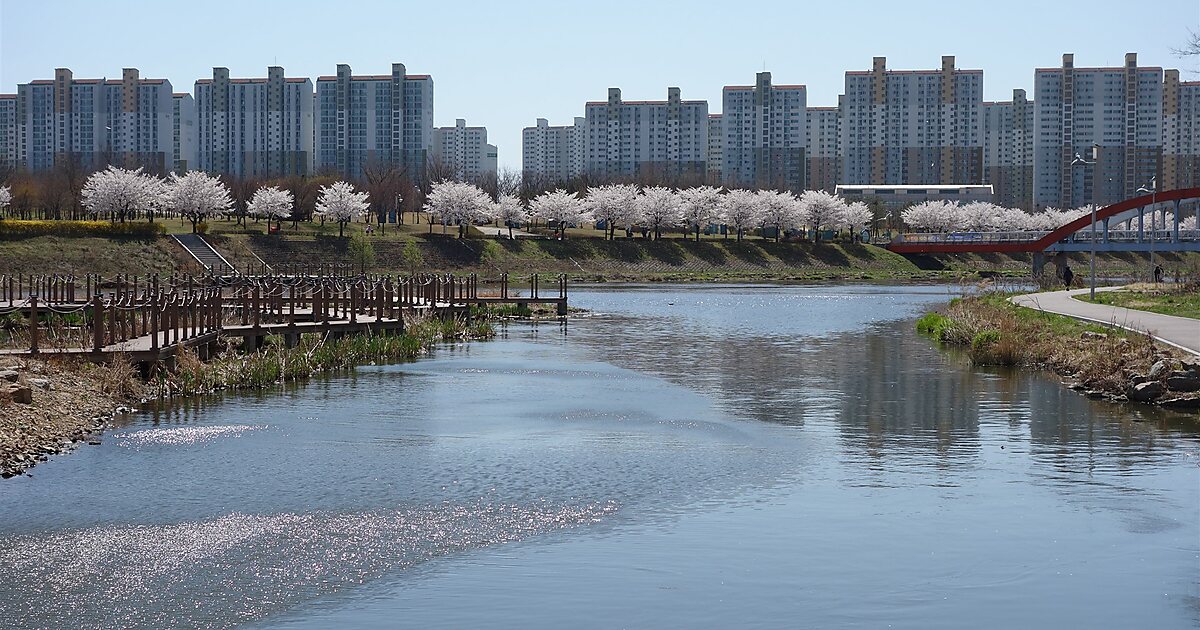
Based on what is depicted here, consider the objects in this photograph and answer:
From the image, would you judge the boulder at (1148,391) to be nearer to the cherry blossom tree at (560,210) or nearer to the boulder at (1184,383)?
the boulder at (1184,383)

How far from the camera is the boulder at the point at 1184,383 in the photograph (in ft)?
82.3

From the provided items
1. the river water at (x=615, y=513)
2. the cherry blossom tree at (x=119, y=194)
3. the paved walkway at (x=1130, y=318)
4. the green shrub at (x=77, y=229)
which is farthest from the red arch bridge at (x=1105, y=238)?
the cherry blossom tree at (x=119, y=194)

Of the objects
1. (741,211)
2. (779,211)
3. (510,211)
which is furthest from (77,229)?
(779,211)

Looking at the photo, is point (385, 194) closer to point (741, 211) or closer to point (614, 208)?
point (614, 208)

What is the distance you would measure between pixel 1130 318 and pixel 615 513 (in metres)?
24.7

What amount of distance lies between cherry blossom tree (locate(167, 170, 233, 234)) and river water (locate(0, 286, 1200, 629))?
7666cm

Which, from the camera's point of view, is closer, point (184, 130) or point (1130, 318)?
point (1130, 318)

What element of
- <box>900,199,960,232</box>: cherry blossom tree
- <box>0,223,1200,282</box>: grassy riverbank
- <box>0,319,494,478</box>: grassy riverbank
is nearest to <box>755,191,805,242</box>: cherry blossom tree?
<box>0,223,1200,282</box>: grassy riverbank

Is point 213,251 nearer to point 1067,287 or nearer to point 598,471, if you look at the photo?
point 1067,287

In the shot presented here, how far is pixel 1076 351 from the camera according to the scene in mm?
31000

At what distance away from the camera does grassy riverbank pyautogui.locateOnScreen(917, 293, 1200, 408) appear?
84.2 ft

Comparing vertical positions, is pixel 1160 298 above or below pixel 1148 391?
above

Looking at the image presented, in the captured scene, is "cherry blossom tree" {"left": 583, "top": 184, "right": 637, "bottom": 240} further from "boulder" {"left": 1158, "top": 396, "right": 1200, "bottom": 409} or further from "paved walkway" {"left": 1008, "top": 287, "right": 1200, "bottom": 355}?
"boulder" {"left": 1158, "top": 396, "right": 1200, "bottom": 409}

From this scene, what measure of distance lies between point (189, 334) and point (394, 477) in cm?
1491
